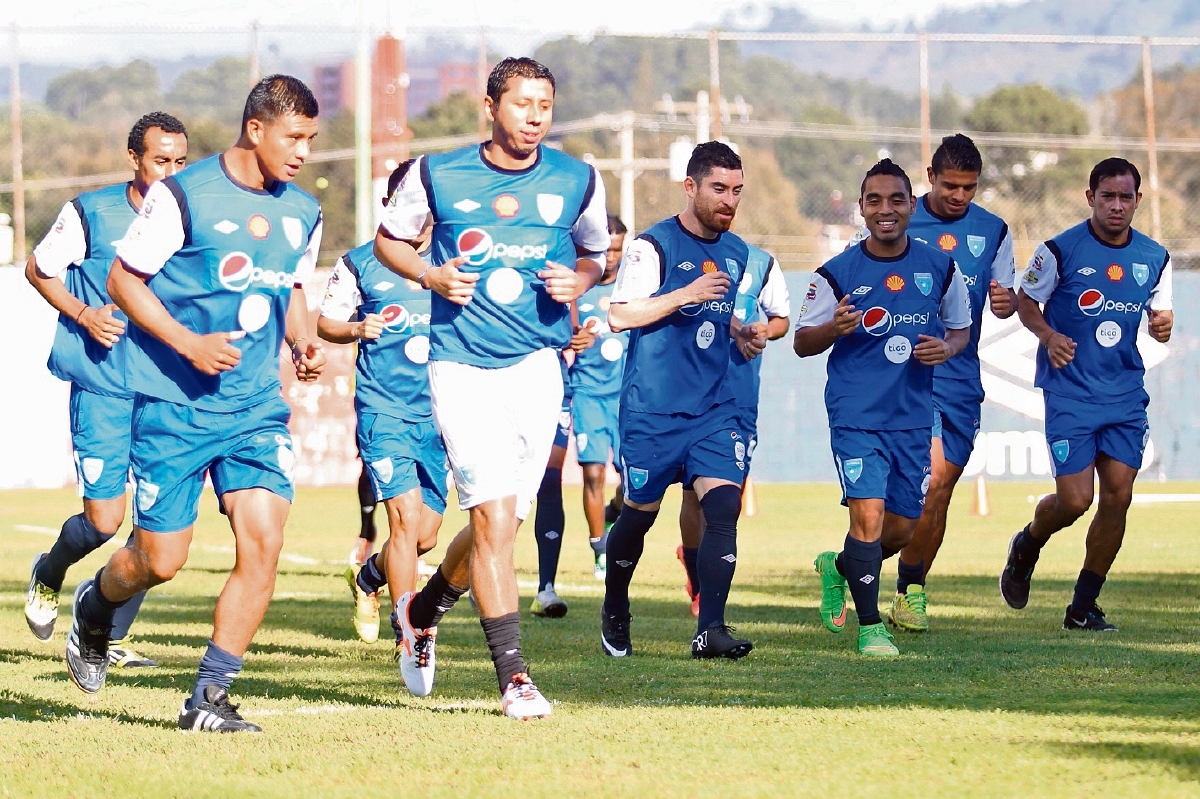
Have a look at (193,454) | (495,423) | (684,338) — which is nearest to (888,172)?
(684,338)

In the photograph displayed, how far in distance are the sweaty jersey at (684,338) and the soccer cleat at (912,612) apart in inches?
64.0

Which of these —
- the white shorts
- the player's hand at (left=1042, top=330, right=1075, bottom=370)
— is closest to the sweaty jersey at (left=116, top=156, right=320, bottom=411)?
the white shorts

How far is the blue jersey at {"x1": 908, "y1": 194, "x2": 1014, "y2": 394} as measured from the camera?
897cm

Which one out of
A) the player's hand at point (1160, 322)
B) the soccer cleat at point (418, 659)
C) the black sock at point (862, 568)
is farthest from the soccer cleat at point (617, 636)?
the player's hand at point (1160, 322)

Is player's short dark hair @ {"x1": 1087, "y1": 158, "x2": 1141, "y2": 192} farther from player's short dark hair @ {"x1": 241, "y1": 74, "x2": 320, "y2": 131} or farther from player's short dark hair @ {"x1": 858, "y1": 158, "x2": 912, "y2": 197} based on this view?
player's short dark hair @ {"x1": 241, "y1": 74, "x2": 320, "y2": 131}

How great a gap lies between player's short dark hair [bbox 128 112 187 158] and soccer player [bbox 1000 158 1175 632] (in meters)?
4.34

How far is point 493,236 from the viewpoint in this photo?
608 centimetres

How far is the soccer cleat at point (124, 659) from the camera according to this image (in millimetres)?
7645

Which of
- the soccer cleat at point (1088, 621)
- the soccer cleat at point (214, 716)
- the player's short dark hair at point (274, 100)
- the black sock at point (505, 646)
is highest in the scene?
the player's short dark hair at point (274, 100)

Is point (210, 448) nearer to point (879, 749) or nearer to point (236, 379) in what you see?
point (236, 379)

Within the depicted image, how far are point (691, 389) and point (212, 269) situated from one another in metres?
2.61

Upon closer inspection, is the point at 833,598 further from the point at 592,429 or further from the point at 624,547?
the point at 592,429

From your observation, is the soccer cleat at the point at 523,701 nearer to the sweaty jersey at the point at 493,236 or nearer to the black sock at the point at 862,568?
the sweaty jersey at the point at 493,236

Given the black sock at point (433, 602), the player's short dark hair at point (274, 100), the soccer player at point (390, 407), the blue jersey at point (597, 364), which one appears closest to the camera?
the player's short dark hair at point (274, 100)
